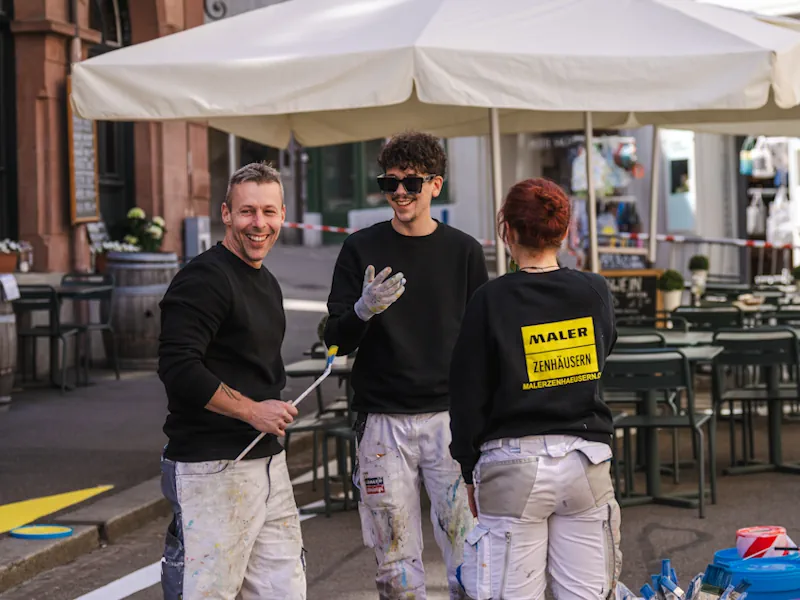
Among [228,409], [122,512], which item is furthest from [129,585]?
[228,409]

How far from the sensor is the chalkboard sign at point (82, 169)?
13711 millimetres

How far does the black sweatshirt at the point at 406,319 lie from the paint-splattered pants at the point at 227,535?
57 cm

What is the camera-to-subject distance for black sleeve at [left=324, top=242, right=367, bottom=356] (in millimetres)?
4512

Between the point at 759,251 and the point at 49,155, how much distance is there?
38.8ft

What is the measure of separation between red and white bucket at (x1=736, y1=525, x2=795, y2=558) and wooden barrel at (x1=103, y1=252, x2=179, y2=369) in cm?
944

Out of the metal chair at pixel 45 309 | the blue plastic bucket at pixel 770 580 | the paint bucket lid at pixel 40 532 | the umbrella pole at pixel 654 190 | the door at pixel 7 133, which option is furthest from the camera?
the door at pixel 7 133

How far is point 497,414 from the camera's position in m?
3.79

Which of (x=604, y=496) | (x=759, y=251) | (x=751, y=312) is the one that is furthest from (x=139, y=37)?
(x=604, y=496)

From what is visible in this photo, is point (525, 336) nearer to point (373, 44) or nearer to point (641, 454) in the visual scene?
point (373, 44)

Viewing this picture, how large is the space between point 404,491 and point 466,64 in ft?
10.5

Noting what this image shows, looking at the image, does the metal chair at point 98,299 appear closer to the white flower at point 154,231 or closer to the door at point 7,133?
the door at point 7,133

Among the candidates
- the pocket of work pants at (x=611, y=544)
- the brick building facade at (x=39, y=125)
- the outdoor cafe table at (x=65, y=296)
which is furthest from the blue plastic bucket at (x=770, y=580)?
the brick building facade at (x=39, y=125)

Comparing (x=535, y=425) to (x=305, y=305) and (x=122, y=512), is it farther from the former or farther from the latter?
(x=305, y=305)

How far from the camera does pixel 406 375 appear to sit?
459 cm
